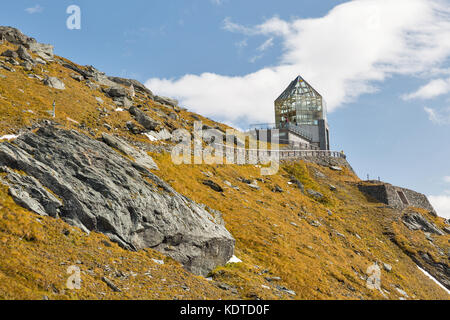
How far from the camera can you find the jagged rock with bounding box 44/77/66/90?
133 ft

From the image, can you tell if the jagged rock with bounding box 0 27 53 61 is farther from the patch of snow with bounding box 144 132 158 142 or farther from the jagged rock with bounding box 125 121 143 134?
the patch of snow with bounding box 144 132 158 142

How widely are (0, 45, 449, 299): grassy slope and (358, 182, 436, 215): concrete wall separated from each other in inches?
92.8

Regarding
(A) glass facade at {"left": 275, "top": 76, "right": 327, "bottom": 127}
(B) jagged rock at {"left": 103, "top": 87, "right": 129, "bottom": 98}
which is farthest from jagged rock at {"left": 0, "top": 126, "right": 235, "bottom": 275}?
(A) glass facade at {"left": 275, "top": 76, "right": 327, "bottom": 127}

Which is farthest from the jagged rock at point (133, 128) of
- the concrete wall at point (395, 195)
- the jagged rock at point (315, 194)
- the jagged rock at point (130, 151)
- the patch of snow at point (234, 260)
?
the concrete wall at point (395, 195)

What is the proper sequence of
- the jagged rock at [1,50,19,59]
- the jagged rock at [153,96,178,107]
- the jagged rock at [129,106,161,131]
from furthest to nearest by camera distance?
the jagged rock at [153,96,178,107]
the jagged rock at [1,50,19,59]
the jagged rock at [129,106,161,131]

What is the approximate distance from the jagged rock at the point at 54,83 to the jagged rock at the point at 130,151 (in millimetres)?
15998

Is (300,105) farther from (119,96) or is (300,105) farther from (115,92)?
(115,92)

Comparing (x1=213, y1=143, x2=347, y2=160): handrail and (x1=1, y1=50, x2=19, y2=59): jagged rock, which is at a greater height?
(x1=1, y1=50, x2=19, y2=59): jagged rock

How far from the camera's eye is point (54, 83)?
4131cm

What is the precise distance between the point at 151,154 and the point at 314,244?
17.0 meters

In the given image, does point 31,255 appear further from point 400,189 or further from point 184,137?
point 400,189

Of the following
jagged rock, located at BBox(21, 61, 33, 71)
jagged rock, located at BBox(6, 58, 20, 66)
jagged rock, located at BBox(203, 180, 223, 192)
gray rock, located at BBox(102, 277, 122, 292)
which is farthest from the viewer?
jagged rock, located at BBox(21, 61, 33, 71)

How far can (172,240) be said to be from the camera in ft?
70.9
